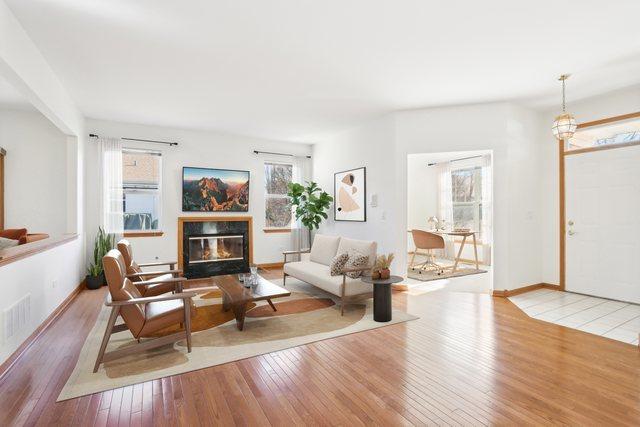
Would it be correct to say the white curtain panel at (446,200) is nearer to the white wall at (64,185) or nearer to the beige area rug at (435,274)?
the beige area rug at (435,274)

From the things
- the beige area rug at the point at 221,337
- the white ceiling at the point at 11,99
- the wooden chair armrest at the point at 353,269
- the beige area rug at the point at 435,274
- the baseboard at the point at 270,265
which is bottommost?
the beige area rug at the point at 221,337

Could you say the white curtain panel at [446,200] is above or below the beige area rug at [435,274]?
above

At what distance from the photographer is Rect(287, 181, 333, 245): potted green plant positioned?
6715 mm

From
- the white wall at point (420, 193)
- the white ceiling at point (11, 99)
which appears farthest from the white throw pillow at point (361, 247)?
the white ceiling at point (11, 99)

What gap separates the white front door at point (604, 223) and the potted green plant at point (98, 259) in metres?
7.52

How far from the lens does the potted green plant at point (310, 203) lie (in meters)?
6.71

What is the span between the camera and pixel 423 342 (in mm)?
3145

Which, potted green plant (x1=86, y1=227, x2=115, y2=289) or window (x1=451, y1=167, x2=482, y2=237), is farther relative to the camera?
window (x1=451, y1=167, x2=482, y2=237)

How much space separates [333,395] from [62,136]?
6.14 metres

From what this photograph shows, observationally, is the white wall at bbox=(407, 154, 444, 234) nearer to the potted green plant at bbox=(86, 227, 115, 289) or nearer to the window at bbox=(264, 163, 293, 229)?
the window at bbox=(264, 163, 293, 229)

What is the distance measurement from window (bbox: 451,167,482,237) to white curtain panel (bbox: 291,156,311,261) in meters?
3.87

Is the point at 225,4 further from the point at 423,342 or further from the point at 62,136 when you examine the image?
the point at 62,136

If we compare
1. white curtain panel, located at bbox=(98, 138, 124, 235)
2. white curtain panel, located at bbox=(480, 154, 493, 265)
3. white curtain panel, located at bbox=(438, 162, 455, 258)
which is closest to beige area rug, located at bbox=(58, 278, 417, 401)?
white curtain panel, located at bbox=(98, 138, 124, 235)

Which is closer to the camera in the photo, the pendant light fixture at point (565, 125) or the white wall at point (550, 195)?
the pendant light fixture at point (565, 125)
